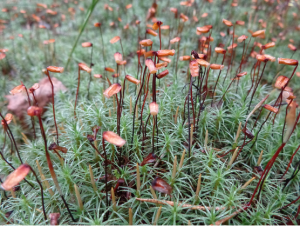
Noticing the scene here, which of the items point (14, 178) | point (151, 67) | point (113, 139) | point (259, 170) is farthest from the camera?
point (259, 170)

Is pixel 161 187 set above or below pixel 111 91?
Result: below

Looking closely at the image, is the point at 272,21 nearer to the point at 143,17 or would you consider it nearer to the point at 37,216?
the point at 143,17

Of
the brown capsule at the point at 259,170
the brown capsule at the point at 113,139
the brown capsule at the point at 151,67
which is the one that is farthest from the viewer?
the brown capsule at the point at 259,170

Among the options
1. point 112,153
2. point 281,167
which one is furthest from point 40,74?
point 281,167

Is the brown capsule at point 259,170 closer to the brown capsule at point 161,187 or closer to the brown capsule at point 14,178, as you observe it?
the brown capsule at point 161,187

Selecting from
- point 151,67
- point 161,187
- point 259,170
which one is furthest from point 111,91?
point 259,170

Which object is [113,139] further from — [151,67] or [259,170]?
[259,170]

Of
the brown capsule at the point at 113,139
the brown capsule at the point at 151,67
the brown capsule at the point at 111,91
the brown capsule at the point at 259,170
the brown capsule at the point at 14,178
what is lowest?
the brown capsule at the point at 259,170

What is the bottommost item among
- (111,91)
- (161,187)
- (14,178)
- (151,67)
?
(161,187)

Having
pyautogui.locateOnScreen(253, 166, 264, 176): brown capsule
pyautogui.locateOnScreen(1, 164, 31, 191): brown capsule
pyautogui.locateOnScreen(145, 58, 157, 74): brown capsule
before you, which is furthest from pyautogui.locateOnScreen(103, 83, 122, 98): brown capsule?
pyautogui.locateOnScreen(253, 166, 264, 176): brown capsule

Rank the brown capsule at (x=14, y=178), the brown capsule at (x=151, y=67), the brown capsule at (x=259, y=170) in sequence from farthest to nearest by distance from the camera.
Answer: the brown capsule at (x=259, y=170), the brown capsule at (x=151, y=67), the brown capsule at (x=14, y=178)

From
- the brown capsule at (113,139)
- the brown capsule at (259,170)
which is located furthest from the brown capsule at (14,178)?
the brown capsule at (259,170)

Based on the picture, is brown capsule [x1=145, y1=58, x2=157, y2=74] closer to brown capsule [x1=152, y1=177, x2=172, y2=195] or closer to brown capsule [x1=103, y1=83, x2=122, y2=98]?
brown capsule [x1=103, y1=83, x2=122, y2=98]
